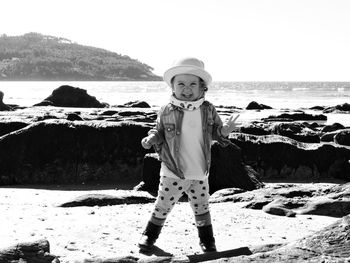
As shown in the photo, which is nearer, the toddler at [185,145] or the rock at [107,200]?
the toddler at [185,145]

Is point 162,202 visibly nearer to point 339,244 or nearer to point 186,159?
point 186,159

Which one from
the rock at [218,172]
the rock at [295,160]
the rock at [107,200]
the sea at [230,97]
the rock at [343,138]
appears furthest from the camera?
the sea at [230,97]

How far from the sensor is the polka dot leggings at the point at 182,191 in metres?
4.45

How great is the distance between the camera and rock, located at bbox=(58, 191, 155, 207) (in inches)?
245

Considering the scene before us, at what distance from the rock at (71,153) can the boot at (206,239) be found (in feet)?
12.9

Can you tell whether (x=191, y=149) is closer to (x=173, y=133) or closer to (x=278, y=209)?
(x=173, y=133)

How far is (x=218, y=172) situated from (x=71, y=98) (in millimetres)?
23515

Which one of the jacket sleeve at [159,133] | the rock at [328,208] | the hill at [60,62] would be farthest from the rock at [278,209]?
the hill at [60,62]

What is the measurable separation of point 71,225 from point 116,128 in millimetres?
3553

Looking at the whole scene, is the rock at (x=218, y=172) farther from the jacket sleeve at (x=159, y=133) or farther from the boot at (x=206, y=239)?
the boot at (x=206, y=239)

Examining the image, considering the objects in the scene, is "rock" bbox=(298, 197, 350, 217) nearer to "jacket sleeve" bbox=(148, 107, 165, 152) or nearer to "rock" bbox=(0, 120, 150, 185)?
"jacket sleeve" bbox=(148, 107, 165, 152)

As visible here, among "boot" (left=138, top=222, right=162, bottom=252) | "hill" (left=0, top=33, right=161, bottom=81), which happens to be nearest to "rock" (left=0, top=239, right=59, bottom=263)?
"boot" (left=138, top=222, right=162, bottom=252)

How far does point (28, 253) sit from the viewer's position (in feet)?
11.8

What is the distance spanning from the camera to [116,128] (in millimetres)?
8594
